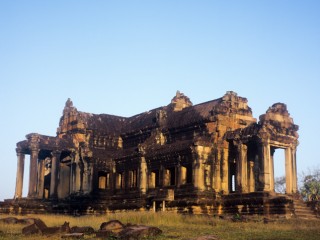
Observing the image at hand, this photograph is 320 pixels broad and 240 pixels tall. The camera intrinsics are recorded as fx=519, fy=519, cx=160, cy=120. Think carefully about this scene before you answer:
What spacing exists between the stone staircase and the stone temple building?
0.72 meters

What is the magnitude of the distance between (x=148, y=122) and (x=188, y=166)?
817cm

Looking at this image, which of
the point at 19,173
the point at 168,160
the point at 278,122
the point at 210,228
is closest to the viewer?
the point at 210,228

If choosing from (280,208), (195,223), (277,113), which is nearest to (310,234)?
(195,223)

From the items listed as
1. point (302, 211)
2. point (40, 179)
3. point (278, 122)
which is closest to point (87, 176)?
point (40, 179)

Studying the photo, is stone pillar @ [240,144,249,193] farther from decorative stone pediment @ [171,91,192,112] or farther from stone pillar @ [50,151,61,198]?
stone pillar @ [50,151,61,198]

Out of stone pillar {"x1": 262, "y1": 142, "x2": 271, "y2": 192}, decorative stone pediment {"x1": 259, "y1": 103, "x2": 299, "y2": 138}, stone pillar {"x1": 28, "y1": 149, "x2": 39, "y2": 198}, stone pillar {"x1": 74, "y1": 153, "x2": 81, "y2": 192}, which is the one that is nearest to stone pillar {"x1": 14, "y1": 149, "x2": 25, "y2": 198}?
stone pillar {"x1": 28, "y1": 149, "x2": 39, "y2": 198}

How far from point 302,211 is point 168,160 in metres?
10.1

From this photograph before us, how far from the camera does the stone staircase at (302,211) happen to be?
2944 cm

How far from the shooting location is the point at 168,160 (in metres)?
36.2

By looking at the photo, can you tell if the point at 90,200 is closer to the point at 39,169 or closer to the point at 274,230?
the point at 39,169

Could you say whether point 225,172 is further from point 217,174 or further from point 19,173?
point 19,173

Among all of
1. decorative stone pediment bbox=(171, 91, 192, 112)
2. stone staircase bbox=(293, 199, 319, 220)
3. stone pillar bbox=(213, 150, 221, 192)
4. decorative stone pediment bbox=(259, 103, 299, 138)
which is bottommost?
stone staircase bbox=(293, 199, 319, 220)

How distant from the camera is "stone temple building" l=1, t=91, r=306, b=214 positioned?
106ft

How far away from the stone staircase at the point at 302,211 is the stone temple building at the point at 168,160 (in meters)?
0.72
